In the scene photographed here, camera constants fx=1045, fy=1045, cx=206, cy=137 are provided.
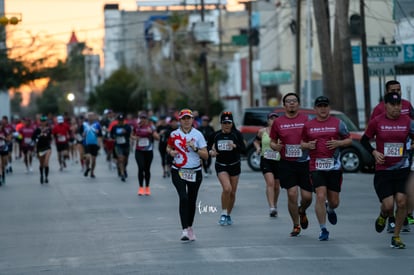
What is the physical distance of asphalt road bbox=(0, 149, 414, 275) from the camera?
1155 cm

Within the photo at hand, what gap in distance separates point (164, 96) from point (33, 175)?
170ft

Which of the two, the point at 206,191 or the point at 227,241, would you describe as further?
the point at 206,191

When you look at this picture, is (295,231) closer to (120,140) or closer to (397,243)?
(397,243)

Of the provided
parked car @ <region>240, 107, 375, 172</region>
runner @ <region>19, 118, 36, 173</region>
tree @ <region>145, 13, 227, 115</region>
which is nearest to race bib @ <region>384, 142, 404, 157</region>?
parked car @ <region>240, 107, 375, 172</region>

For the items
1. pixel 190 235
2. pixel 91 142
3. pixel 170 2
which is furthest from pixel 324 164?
pixel 170 2

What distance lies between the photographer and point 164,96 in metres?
85.2

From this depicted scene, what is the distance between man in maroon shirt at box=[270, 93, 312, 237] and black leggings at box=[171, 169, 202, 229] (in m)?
1.19

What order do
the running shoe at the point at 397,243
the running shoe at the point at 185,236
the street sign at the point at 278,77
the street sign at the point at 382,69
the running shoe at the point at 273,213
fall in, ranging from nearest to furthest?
1. the running shoe at the point at 397,243
2. the running shoe at the point at 185,236
3. the running shoe at the point at 273,213
4. the street sign at the point at 382,69
5. the street sign at the point at 278,77

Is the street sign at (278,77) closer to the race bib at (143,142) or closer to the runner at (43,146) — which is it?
the runner at (43,146)

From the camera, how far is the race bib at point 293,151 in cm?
1408

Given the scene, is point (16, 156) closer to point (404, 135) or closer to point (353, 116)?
point (353, 116)

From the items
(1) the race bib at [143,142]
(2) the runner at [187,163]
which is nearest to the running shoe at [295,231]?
(2) the runner at [187,163]

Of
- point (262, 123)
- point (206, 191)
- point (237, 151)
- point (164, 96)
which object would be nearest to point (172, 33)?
point (164, 96)

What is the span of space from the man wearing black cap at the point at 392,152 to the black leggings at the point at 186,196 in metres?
2.65
